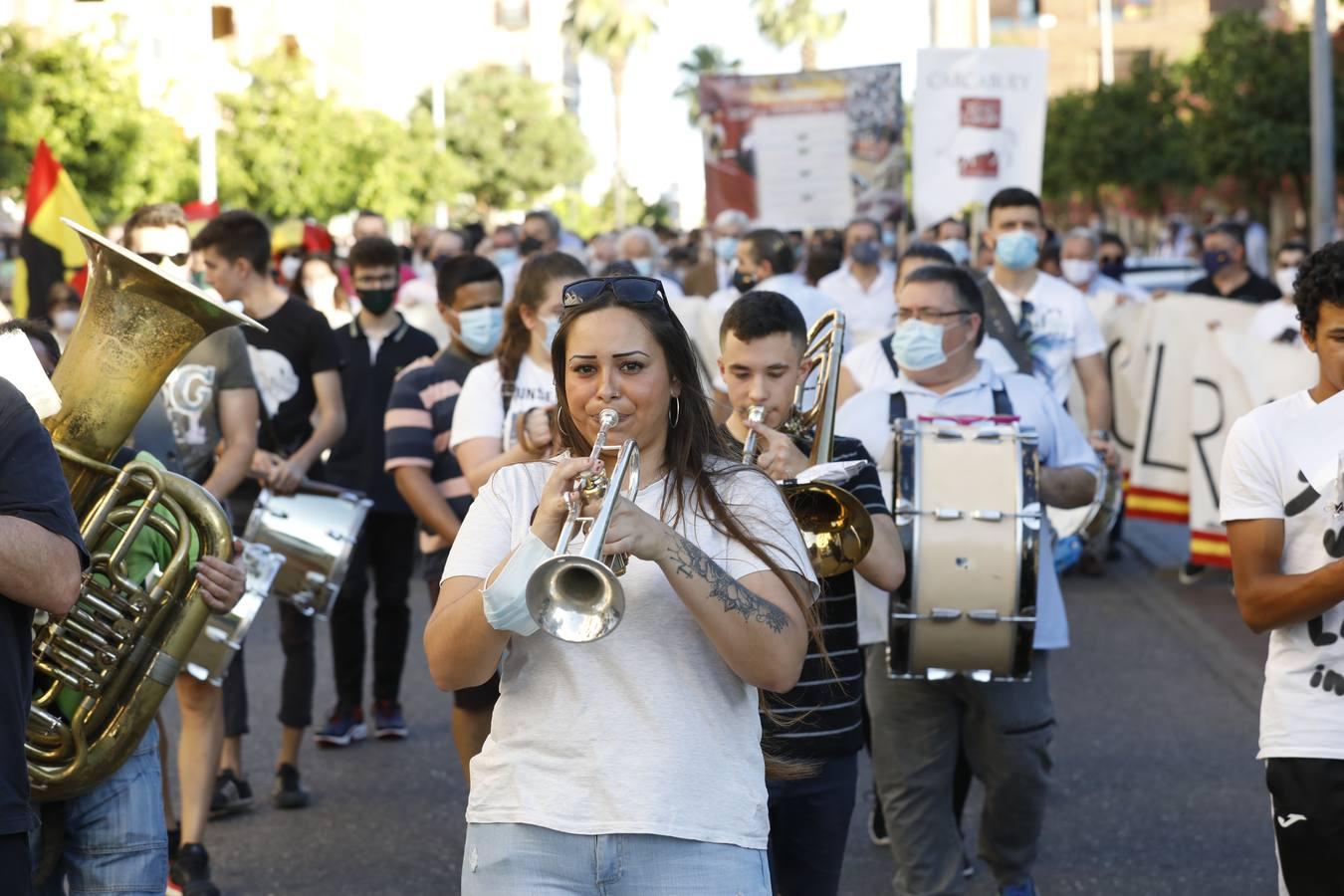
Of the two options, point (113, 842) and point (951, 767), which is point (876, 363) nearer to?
point (951, 767)

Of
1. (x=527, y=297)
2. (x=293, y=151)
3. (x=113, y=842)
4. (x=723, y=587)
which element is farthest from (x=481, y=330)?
(x=293, y=151)

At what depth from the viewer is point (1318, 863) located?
13.0ft

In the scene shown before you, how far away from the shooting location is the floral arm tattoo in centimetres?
292

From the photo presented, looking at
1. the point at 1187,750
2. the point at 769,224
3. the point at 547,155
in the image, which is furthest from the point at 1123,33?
the point at 1187,750

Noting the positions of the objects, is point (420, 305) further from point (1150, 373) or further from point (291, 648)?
point (291, 648)

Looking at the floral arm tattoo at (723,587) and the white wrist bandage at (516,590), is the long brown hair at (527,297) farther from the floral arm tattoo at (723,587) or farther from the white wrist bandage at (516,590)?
the white wrist bandage at (516,590)

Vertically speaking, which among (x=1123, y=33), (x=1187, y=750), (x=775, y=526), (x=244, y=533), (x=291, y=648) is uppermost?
(x=1123, y=33)

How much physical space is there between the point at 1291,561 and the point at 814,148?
1133cm

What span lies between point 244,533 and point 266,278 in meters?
1.12

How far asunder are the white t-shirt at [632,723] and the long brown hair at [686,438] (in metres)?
0.03

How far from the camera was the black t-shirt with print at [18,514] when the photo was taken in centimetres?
329

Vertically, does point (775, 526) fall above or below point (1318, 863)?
above

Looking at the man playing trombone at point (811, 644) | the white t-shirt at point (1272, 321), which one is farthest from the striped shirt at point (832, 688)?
the white t-shirt at point (1272, 321)

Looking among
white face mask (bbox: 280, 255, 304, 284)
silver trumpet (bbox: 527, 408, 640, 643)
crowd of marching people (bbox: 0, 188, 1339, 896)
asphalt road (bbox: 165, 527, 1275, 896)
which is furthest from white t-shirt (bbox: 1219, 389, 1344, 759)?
white face mask (bbox: 280, 255, 304, 284)
